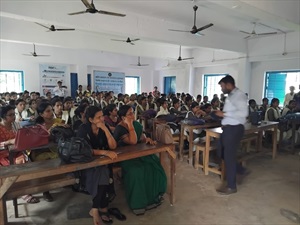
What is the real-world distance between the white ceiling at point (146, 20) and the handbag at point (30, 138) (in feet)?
11.4

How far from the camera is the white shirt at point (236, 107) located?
2.82 meters

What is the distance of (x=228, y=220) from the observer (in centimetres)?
229

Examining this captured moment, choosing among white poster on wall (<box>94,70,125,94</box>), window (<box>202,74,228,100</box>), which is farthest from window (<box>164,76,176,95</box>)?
white poster on wall (<box>94,70,125,94</box>)

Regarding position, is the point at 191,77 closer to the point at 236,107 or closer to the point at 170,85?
the point at 170,85

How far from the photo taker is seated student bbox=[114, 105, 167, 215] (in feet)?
7.58

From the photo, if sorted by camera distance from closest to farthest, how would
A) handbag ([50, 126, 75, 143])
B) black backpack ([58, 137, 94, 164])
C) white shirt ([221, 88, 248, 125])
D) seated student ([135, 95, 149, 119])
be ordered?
black backpack ([58, 137, 94, 164]) → handbag ([50, 126, 75, 143]) → white shirt ([221, 88, 248, 125]) → seated student ([135, 95, 149, 119])

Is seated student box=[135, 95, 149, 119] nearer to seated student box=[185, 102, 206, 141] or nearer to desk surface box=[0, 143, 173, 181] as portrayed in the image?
seated student box=[185, 102, 206, 141]

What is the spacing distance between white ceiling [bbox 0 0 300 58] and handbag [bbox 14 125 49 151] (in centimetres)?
348

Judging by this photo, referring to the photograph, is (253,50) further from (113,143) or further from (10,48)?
(10,48)

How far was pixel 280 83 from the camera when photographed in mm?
8297

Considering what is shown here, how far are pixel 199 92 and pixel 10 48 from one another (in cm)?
866

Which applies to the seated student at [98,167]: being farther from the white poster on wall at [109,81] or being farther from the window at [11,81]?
the white poster on wall at [109,81]

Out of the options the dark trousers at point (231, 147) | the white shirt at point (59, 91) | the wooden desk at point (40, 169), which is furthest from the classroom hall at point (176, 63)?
the wooden desk at point (40, 169)

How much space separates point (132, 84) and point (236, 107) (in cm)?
1047
